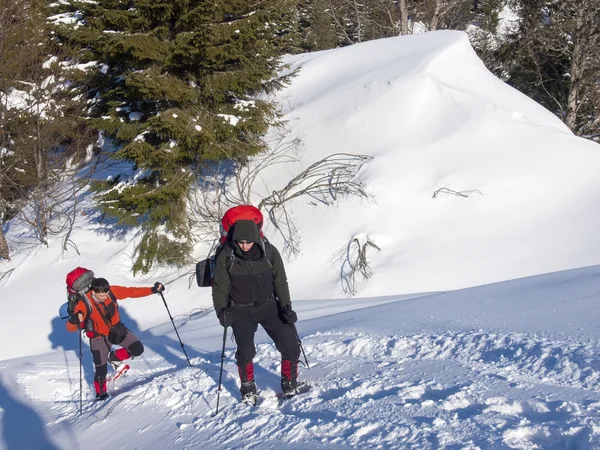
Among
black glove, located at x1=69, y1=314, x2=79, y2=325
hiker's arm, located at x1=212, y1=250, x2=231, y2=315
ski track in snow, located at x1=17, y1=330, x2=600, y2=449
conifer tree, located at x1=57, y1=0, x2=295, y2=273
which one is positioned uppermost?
conifer tree, located at x1=57, y1=0, x2=295, y2=273

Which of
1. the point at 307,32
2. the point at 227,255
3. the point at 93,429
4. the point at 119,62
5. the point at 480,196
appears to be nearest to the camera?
the point at 227,255

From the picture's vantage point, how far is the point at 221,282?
4.52 metres

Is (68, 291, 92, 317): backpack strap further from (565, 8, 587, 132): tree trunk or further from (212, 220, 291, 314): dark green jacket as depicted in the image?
(565, 8, 587, 132): tree trunk

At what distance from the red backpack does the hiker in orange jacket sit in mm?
1633

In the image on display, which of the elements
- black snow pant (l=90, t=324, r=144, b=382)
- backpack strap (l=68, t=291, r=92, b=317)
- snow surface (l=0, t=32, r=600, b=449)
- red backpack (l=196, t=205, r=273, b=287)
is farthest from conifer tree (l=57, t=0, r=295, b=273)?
red backpack (l=196, t=205, r=273, b=287)

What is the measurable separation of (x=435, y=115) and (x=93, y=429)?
1094cm

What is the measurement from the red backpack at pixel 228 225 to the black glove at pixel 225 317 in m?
0.31

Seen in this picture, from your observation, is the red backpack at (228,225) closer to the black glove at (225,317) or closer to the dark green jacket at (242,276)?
the dark green jacket at (242,276)

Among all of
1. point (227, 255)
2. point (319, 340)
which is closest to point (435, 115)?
point (319, 340)

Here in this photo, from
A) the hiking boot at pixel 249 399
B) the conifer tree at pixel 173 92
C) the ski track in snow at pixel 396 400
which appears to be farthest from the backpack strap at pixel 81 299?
the conifer tree at pixel 173 92

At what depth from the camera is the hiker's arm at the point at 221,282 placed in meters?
4.51

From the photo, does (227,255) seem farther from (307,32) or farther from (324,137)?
(307,32)

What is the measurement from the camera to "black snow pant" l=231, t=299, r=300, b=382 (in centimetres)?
466

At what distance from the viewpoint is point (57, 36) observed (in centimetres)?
1612
